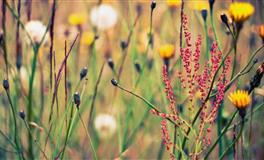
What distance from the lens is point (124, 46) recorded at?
1.76 metres

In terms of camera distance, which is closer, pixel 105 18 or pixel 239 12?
pixel 239 12

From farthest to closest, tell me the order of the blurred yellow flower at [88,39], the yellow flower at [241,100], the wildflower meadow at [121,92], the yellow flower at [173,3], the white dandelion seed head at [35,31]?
the blurred yellow flower at [88,39] → the yellow flower at [173,3] → the white dandelion seed head at [35,31] → the wildflower meadow at [121,92] → the yellow flower at [241,100]

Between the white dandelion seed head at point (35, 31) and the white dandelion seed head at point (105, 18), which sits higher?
the white dandelion seed head at point (105, 18)

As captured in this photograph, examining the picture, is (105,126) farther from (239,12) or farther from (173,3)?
(239,12)

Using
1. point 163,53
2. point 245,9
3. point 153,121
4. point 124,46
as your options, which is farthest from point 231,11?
point 153,121

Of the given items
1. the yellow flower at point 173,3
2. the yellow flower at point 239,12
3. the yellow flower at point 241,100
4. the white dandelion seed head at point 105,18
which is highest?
the white dandelion seed head at point 105,18

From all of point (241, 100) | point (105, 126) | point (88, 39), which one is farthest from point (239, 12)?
point (88, 39)

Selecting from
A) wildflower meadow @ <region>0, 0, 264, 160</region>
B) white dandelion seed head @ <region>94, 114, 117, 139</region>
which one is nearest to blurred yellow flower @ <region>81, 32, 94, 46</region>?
wildflower meadow @ <region>0, 0, 264, 160</region>

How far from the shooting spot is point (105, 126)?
6.74 feet

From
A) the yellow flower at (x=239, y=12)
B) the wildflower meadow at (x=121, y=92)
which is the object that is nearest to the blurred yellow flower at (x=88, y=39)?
the wildflower meadow at (x=121, y=92)

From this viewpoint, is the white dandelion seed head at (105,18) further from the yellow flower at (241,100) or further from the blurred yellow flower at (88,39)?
the yellow flower at (241,100)

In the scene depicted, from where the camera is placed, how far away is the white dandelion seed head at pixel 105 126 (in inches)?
80.7

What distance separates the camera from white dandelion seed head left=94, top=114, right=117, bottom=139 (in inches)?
80.7

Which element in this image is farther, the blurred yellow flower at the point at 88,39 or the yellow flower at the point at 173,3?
the blurred yellow flower at the point at 88,39
